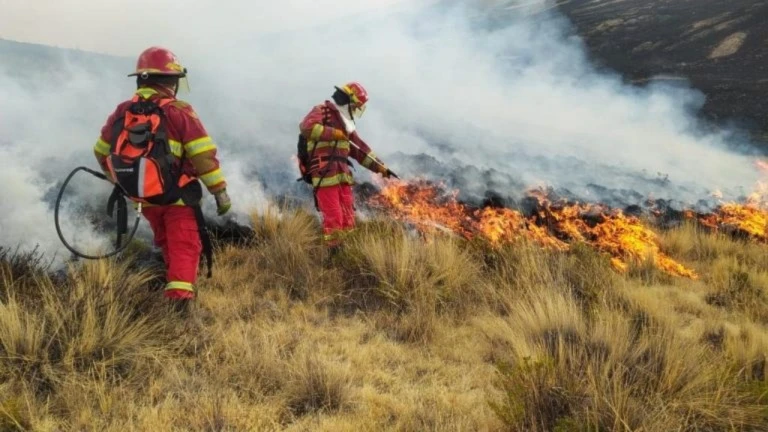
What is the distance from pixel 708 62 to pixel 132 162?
90.4 ft

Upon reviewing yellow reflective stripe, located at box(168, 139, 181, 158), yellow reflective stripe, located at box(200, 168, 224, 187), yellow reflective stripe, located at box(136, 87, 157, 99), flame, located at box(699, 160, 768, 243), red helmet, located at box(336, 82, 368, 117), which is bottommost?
flame, located at box(699, 160, 768, 243)

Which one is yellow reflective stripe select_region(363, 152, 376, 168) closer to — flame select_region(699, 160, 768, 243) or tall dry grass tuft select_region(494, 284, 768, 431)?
tall dry grass tuft select_region(494, 284, 768, 431)

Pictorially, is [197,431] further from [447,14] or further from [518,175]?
[447,14]

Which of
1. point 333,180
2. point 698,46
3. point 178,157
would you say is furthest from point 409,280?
point 698,46

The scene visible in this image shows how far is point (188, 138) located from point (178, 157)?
0.16 metres

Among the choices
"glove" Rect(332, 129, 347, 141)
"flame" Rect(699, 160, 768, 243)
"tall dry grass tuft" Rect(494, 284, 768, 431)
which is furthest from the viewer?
"flame" Rect(699, 160, 768, 243)

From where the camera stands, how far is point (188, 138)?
3611 mm

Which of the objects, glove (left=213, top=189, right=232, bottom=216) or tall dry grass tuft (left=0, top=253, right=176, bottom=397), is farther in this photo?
glove (left=213, top=189, right=232, bottom=216)

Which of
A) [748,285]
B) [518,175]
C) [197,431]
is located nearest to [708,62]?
[518,175]

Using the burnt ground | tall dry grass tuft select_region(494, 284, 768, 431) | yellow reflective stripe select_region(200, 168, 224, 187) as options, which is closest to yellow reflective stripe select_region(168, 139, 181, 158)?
yellow reflective stripe select_region(200, 168, 224, 187)

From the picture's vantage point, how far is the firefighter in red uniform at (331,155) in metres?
5.56

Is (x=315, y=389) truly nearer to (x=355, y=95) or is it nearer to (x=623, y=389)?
(x=623, y=389)

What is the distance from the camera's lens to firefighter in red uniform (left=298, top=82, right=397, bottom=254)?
18.2 feet

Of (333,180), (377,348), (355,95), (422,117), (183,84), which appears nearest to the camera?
(377,348)
